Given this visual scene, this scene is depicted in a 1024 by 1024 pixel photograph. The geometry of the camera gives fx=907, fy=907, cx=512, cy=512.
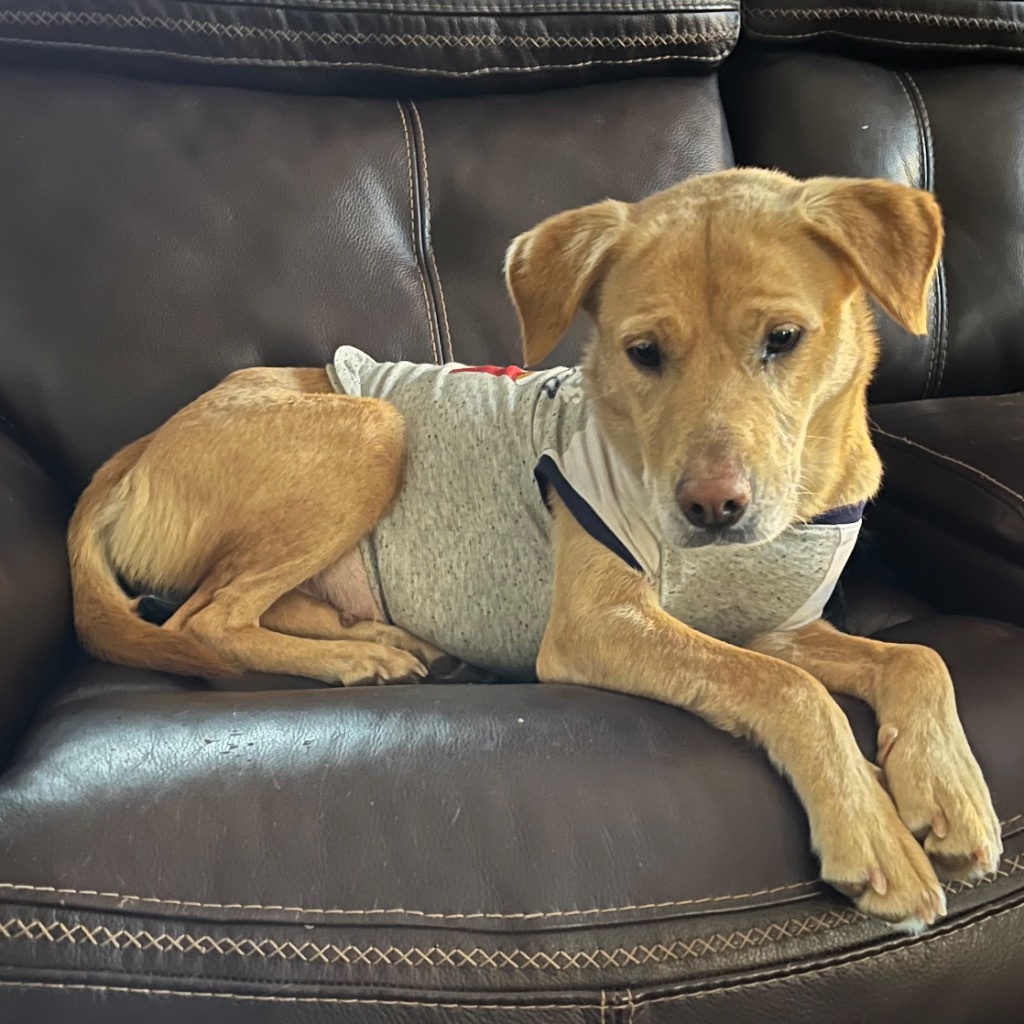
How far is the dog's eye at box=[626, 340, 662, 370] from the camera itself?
135 centimetres

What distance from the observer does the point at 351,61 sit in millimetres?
1897

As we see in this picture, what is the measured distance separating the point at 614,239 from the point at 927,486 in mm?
696

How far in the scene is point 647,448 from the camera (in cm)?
135

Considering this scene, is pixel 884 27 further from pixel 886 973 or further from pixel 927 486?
pixel 886 973

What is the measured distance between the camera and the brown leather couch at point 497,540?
881 mm

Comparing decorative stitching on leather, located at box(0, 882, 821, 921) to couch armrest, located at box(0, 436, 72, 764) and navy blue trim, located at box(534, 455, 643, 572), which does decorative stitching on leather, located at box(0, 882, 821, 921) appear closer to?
couch armrest, located at box(0, 436, 72, 764)

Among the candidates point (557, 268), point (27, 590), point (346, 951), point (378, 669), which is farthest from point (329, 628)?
point (346, 951)

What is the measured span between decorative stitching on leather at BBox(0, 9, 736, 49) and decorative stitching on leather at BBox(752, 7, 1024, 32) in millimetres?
221

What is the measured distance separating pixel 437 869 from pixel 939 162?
6.75 ft

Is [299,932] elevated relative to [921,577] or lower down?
elevated

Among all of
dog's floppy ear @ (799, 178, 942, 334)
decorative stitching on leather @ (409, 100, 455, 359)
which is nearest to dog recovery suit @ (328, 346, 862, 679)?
decorative stitching on leather @ (409, 100, 455, 359)

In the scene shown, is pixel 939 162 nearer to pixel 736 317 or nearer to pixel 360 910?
pixel 736 317

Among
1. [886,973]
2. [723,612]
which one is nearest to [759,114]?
[723,612]

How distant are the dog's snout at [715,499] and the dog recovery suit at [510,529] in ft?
0.66
